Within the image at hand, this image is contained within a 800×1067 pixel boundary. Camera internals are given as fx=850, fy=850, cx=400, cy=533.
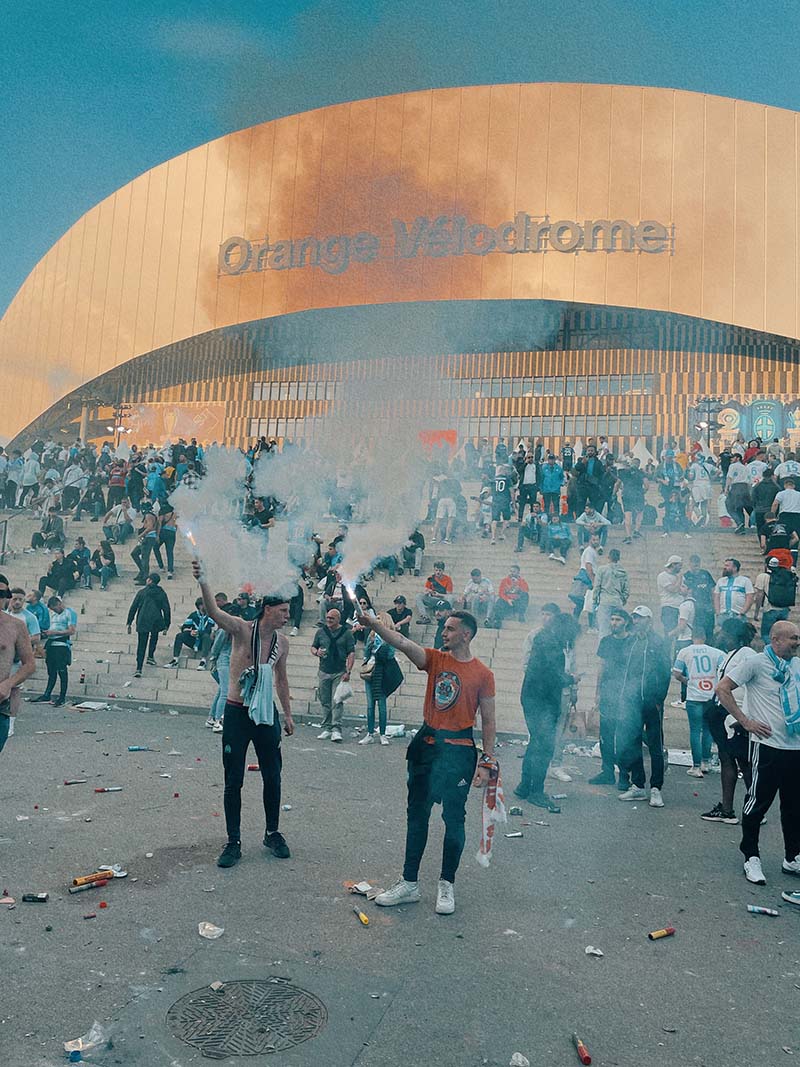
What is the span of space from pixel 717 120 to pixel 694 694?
20.8 m

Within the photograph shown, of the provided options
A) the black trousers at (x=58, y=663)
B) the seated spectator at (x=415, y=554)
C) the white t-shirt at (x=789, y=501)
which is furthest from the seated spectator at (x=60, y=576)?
the white t-shirt at (x=789, y=501)

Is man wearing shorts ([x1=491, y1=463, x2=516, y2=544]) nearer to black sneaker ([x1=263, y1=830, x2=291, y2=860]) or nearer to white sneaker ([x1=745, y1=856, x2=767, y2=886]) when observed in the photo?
white sneaker ([x1=745, y1=856, x2=767, y2=886])

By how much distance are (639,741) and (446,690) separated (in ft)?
11.5

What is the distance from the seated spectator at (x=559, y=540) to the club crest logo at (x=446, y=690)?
9.32m

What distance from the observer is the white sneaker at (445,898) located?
459cm

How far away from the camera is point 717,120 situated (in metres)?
23.3

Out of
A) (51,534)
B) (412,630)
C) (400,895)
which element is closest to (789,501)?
(412,630)

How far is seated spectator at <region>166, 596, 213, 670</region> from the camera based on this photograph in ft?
40.0

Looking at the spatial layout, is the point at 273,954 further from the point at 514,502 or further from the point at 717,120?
the point at 717,120

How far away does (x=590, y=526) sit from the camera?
1388cm

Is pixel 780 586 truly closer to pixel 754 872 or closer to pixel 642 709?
pixel 642 709

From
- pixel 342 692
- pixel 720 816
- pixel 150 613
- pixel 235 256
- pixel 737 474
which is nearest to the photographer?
pixel 720 816

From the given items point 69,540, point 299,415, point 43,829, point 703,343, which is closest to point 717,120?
point 703,343

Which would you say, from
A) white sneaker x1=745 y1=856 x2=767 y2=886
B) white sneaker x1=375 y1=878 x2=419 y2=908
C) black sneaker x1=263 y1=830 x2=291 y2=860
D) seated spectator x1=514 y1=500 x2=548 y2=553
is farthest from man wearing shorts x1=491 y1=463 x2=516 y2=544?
white sneaker x1=375 y1=878 x2=419 y2=908
